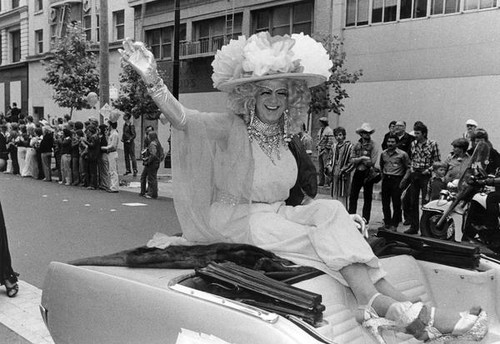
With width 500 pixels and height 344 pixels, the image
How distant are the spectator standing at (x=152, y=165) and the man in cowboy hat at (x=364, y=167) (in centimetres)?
478

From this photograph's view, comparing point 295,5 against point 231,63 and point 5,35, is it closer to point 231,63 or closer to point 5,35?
point 231,63

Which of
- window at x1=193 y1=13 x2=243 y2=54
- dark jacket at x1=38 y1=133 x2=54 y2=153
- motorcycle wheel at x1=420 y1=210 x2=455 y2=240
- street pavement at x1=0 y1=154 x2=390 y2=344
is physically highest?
window at x1=193 y1=13 x2=243 y2=54

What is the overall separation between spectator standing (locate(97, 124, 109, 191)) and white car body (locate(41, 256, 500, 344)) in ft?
38.2

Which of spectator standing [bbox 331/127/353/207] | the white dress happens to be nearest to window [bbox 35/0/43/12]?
spectator standing [bbox 331/127/353/207]

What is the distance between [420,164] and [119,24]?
22.9 m

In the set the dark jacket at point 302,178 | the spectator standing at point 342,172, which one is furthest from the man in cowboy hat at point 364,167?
the dark jacket at point 302,178

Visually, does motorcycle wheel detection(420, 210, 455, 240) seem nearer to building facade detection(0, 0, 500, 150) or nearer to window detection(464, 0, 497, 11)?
building facade detection(0, 0, 500, 150)

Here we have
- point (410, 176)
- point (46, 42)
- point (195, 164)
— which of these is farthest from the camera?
point (46, 42)

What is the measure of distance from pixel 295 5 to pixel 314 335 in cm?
1928

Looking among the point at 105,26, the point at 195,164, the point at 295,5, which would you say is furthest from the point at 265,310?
A: the point at 295,5

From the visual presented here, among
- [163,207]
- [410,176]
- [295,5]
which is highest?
[295,5]

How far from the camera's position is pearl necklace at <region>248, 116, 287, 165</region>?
3.67 m

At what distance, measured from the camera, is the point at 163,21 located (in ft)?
87.6

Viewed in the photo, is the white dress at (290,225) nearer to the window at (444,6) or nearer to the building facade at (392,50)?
the building facade at (392,50)
